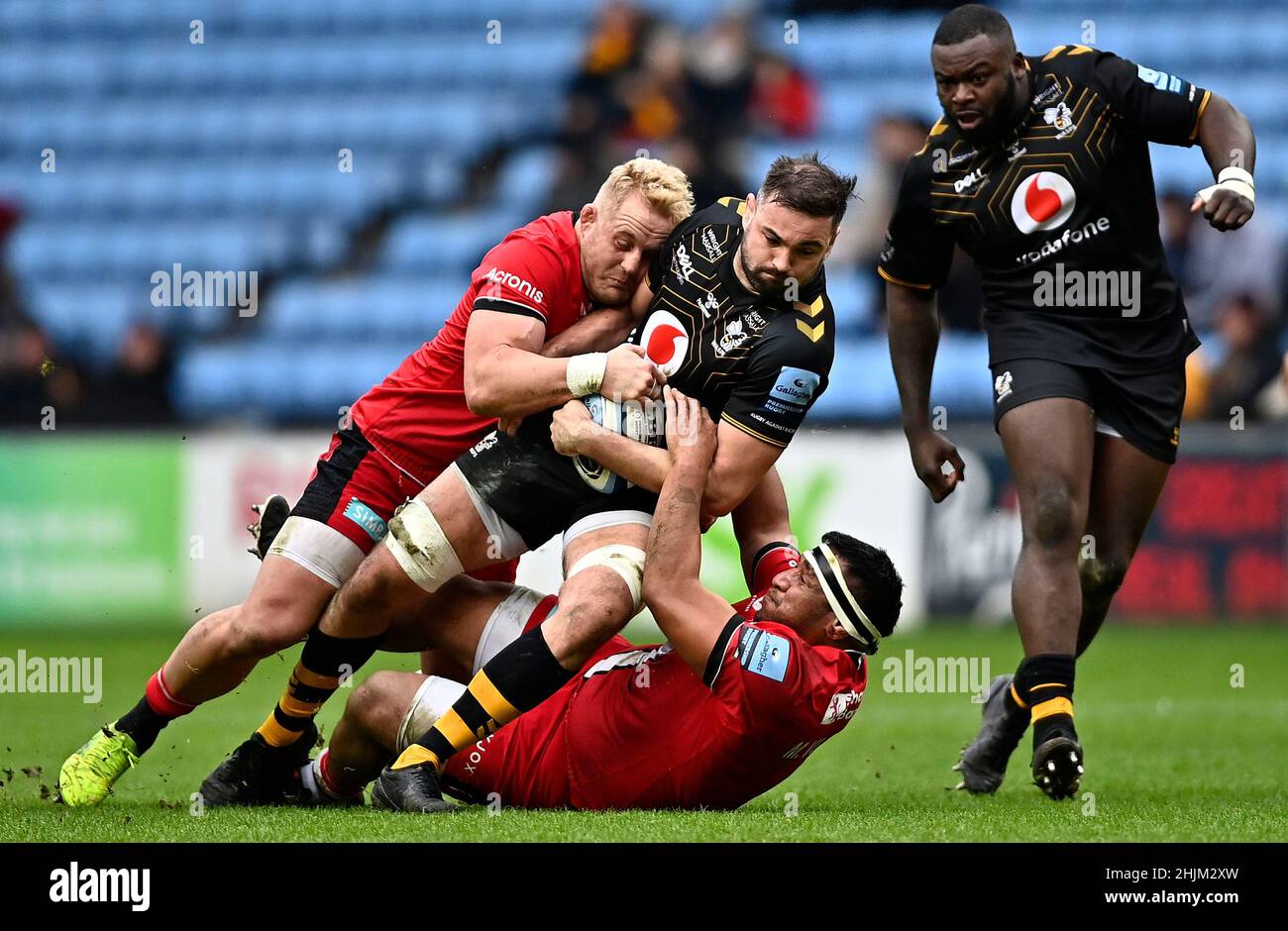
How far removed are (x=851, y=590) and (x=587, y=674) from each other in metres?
0.80

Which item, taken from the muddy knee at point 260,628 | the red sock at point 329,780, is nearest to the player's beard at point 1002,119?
the muddy knee at point 260,628

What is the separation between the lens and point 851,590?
4566mm

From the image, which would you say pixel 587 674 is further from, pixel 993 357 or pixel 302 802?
pixel 993 357

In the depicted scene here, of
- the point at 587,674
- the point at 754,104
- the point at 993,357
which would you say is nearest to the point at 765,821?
the point at 587,674

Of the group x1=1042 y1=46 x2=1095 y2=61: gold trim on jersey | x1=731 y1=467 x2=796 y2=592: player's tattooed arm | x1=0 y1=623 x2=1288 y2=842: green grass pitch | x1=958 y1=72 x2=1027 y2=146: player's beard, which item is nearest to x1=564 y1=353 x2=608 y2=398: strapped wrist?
x1=731 y1=467 x2=796 y2=592: player's tattooed arm

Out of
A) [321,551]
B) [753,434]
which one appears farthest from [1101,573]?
[321,551]

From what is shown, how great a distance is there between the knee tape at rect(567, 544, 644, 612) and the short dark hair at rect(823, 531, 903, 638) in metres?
0.56

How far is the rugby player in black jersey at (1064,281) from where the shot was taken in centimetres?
515

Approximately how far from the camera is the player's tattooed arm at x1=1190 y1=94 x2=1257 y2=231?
4.78m

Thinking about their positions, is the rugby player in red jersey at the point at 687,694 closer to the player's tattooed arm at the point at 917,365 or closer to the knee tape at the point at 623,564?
the knee tape at the point at 623,564

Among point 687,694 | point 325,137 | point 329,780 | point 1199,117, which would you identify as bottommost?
point 329,780

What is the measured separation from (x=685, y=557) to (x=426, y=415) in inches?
47.6

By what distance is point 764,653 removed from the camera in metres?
4.38

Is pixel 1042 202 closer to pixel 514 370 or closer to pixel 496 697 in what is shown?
pixel 514 370
